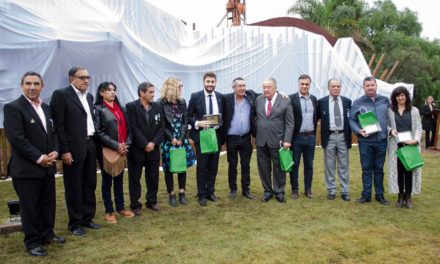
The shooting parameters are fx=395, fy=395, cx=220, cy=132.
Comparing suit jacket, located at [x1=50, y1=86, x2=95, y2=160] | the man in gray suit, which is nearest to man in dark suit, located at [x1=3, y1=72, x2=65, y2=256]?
suit jacket, located at [x1=50, y1=86, x2=95, y2=160]

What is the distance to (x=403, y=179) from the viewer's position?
483cm

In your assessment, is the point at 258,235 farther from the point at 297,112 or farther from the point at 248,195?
the point at 297,112

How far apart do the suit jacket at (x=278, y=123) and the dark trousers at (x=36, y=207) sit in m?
2.58

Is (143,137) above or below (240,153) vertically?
above

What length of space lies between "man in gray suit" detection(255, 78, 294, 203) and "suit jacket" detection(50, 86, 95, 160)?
2.21m

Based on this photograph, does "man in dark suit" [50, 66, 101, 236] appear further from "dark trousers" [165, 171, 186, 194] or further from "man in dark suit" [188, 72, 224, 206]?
"man in dark suit" [188, 72, 224, 206]

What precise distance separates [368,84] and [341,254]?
233cm

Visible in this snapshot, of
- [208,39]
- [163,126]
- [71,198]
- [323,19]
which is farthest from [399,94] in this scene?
[323,19]

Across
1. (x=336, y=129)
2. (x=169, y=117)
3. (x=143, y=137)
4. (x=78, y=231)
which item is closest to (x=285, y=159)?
(x=336, y=129)

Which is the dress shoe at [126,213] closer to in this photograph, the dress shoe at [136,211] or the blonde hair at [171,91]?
the dress shoe at [136,211]

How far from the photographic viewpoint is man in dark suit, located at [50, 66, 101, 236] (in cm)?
369

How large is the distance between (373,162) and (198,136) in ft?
7.27

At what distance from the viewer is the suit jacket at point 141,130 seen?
445 centimetres

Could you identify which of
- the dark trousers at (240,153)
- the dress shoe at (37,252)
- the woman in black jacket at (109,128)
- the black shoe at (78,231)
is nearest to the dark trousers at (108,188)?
the woman in black jacket at (109,128)
